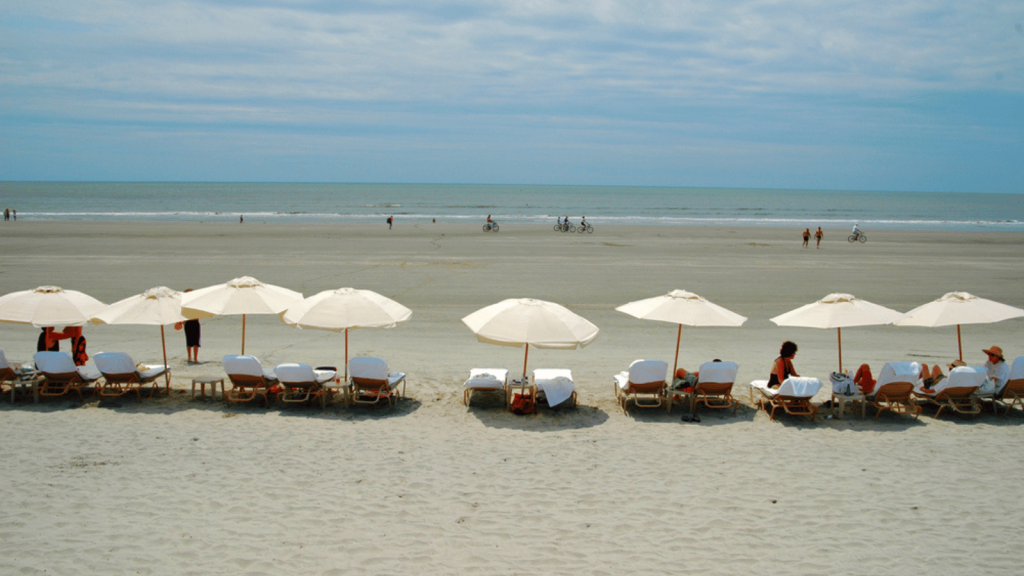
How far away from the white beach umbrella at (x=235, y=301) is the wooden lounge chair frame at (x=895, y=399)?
323 inches

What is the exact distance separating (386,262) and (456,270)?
348 centimetres

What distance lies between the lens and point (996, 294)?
19.2 m

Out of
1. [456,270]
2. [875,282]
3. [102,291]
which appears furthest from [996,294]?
[102,291]

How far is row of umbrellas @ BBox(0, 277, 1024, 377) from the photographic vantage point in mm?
8336

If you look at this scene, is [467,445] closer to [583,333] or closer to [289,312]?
[583,333]

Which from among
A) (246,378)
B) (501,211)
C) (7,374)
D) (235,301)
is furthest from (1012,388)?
(501,211)

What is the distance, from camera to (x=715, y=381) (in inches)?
347

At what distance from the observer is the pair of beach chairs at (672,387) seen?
→ 876 centimetres

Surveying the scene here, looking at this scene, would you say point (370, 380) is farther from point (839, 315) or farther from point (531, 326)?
point (839, 315)

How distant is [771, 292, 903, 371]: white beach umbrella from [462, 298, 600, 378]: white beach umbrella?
2.76 metres

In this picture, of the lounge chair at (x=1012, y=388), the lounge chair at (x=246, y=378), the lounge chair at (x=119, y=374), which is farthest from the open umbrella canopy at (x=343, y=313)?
the lounge chair at (x=1012, y=388)

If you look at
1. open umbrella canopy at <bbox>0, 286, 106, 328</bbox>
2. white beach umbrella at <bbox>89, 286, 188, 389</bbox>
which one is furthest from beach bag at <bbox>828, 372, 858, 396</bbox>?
open umbrella canopy at <bbox>0, 286, 106, 328</bbox>

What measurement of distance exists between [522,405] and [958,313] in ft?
20.1

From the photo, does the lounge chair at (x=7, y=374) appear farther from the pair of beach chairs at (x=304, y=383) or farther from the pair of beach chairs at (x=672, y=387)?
the pair of beach chairs at (x=672, y=387)
